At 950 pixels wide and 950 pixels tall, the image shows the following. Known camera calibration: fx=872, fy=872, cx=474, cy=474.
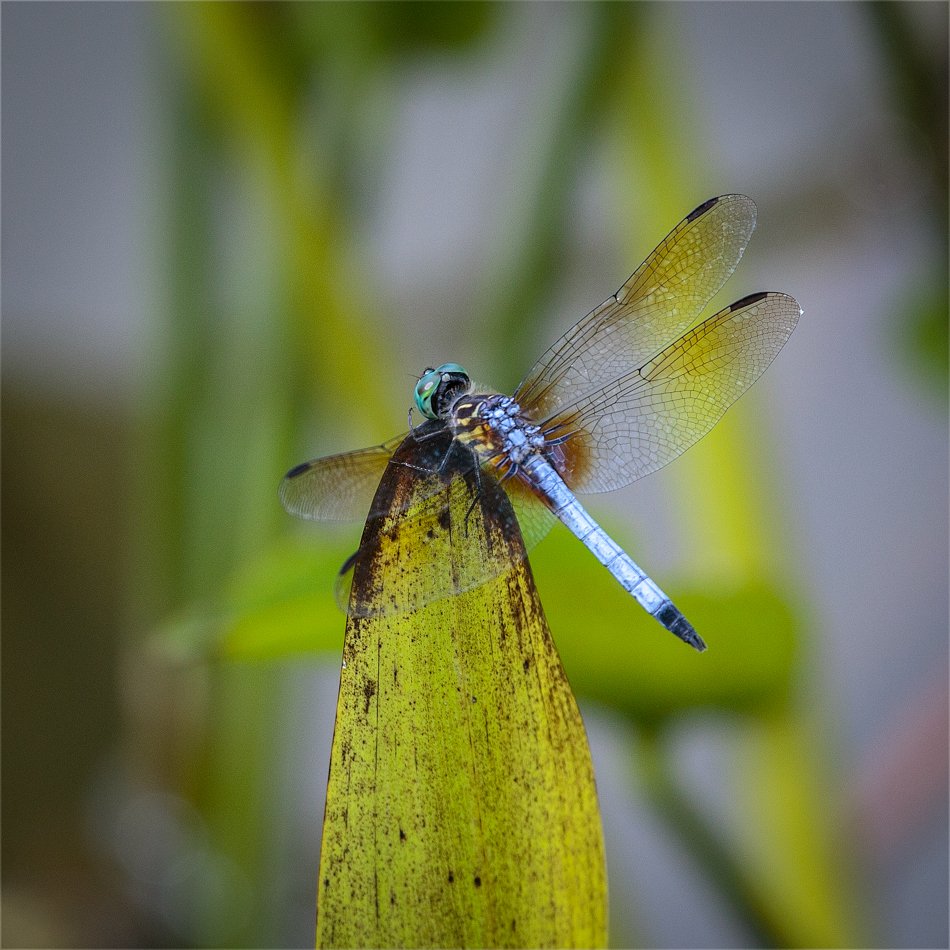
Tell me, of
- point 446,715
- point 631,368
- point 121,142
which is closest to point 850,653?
point 631,368

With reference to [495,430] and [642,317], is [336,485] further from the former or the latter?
[642,317]

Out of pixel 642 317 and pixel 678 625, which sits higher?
pixel 642 317

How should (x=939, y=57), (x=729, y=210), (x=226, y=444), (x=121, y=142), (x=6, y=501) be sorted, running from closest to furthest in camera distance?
(x=729, y=210) < (x=939, y=57) < (x=226, y=444) < (x=6, y=501) < (x=121, y=142)

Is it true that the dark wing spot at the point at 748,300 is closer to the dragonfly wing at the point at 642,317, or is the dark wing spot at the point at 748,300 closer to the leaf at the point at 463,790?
the dragonfly wing at the point at 642,317

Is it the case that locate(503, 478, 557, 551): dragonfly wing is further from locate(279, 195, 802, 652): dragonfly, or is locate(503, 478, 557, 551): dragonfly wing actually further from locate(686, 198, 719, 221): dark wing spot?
locate(686, 198, 719, 221): dark wing spot

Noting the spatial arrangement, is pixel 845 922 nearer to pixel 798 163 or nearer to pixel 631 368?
pixel 631 368

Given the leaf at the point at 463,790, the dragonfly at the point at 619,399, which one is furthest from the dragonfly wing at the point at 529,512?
the leaf at the point at 463,790

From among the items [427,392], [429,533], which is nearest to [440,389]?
[427,392]
